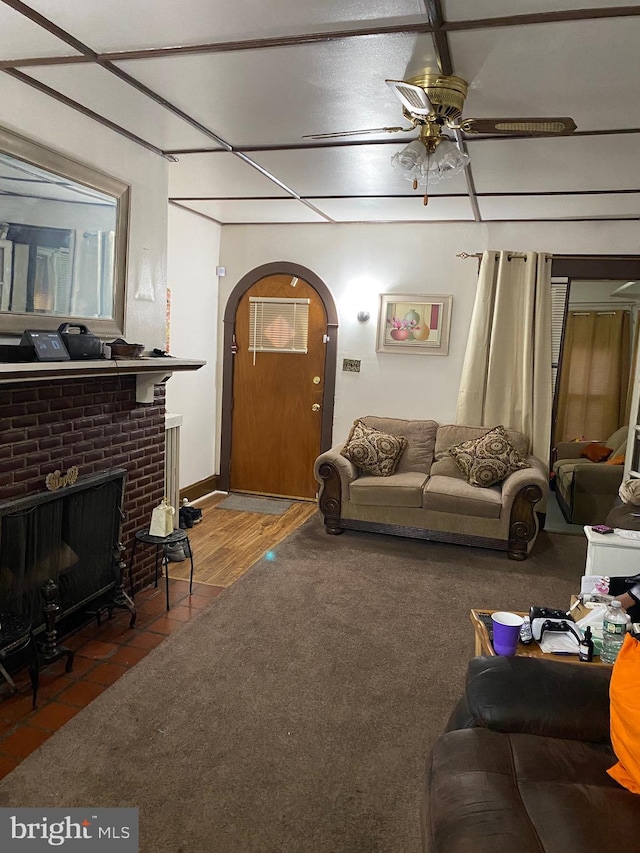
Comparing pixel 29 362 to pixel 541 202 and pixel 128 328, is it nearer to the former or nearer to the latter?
pixel 128 328

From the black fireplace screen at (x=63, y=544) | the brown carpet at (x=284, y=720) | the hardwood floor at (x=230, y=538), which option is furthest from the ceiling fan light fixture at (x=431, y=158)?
the hardwood floor at (x=230, y=538)

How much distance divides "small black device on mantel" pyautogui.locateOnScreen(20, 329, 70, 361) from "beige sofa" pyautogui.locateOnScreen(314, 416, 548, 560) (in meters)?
2.55

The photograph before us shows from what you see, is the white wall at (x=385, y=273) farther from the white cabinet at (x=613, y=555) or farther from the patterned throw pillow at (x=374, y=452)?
the white cabinet at (x=613, y=555)

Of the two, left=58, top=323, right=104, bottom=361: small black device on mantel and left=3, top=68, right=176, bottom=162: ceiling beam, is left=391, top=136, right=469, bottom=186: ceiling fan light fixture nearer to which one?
left=3, top=68, right=176, bottom=162: ceiling beam

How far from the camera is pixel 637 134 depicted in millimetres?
2816

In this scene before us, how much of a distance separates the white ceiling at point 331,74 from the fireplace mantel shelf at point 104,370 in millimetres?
1114

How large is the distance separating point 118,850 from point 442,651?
1.75 m

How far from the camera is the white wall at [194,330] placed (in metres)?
5.14

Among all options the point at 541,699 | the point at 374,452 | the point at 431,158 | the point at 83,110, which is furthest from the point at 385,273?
the point at 541,699

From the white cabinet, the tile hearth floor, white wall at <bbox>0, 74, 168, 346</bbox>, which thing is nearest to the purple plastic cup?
the white cabinet

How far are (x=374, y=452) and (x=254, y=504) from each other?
55.2 inches

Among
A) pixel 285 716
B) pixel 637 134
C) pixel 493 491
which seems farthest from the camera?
pixel 493 491

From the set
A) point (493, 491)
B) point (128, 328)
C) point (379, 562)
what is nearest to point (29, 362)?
point (128, 328)

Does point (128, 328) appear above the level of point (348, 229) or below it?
below
